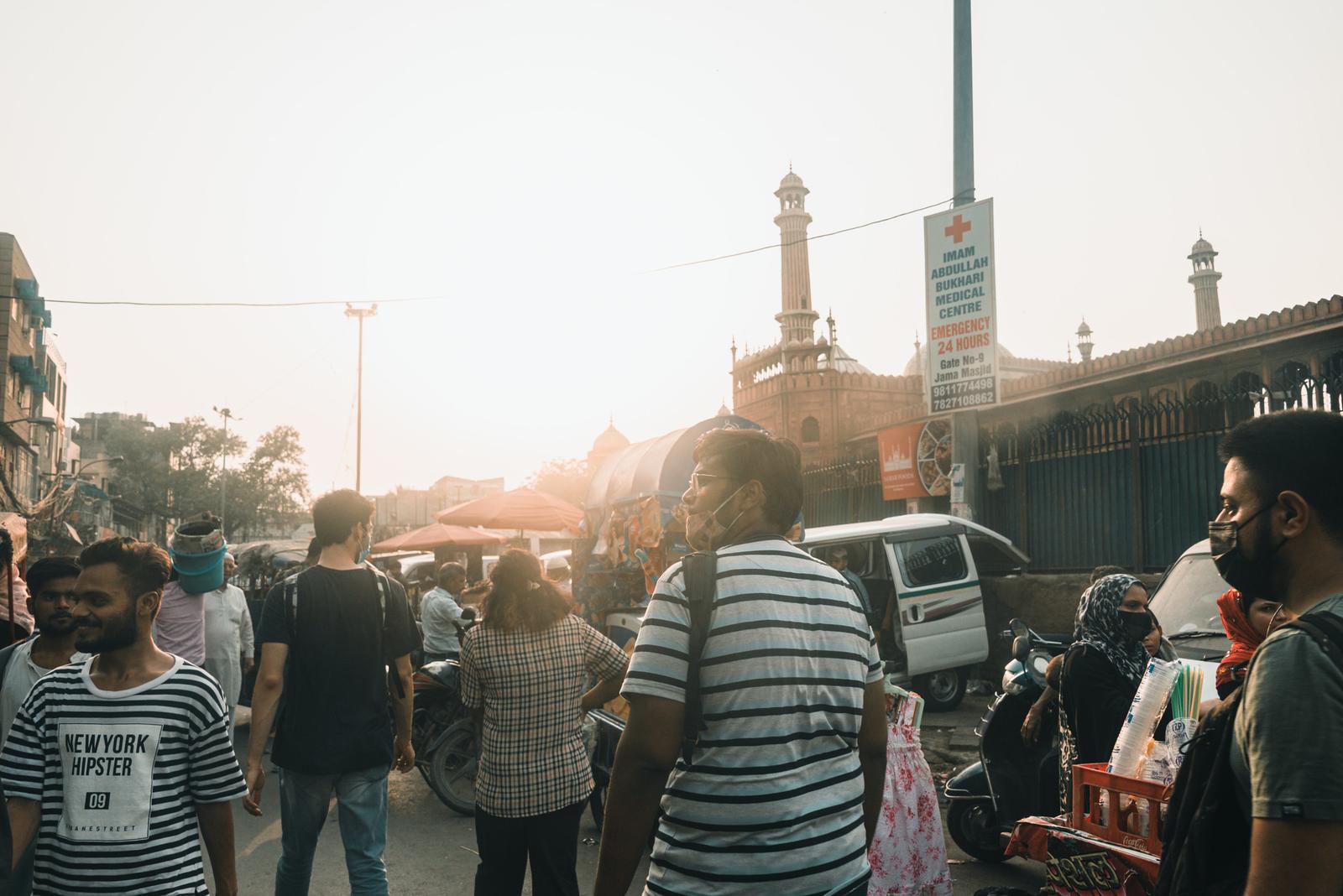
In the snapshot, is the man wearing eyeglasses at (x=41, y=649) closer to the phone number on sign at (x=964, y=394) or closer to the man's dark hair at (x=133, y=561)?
the man's dark hair at (x=133, y=561)

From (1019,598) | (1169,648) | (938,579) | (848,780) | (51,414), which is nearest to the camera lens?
(848,780)

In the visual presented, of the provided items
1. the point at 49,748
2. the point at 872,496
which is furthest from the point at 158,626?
the point at 872,496

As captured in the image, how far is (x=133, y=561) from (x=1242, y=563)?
8.95 feet

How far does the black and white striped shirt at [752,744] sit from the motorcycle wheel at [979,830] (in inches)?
147

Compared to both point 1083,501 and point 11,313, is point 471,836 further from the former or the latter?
point 11,313

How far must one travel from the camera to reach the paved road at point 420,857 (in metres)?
5.35

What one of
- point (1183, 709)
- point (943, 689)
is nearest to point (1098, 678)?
point (1183, 709)

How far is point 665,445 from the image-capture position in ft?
26.7

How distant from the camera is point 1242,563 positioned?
1.67 meters

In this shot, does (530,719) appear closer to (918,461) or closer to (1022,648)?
(1022,648)

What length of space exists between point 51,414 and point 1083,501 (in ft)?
164

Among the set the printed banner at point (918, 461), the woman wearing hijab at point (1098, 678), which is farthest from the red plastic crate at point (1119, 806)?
the printed banner at point (918, 461)

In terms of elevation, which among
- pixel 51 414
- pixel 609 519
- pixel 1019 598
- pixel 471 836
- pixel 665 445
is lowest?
pixel 471 836

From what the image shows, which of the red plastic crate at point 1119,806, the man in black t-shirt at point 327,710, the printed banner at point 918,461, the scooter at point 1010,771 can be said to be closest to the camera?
the red plastic crate at point 1119,806
